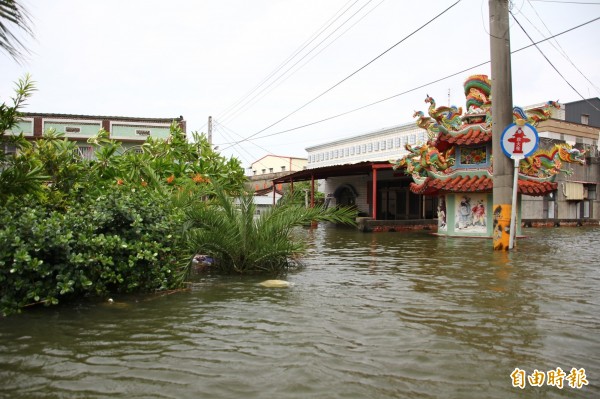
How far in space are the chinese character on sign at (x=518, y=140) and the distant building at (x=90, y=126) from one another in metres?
18.2

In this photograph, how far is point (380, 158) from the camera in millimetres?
33062

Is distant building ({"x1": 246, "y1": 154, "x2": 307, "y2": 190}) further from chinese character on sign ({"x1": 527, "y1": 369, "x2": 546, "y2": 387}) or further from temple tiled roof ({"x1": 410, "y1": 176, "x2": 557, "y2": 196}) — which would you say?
chinese character on sign ({"x1": 527, "y1": 369, "x2": 546, "y2": 387})

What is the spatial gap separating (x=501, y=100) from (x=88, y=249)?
9.09 metres

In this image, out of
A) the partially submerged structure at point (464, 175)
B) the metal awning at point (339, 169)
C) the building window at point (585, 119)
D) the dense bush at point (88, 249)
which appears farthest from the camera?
the building window at point (585, 119)

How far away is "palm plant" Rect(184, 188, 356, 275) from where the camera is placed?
24.0 ft

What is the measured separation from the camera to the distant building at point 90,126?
2472 centimetres

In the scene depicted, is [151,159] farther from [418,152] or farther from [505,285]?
[418,152]

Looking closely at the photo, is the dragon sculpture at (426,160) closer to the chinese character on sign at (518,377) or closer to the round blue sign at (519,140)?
the round blue sign at (519,140)

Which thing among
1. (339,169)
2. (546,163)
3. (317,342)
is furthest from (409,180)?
(317,342)

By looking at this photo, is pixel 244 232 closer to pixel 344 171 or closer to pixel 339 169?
pixel 339 169

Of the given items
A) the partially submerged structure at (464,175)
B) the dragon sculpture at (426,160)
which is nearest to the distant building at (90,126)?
the partially submerged structure at (464,175)

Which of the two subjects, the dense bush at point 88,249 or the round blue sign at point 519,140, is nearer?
the dense bush at point 88,249

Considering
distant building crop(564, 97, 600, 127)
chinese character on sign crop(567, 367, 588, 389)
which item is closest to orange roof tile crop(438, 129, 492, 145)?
chinese character on sign crop(567, 367, 588, 389)

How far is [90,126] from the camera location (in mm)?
25406
